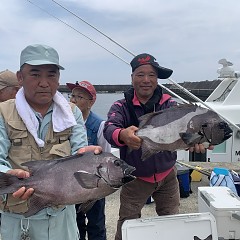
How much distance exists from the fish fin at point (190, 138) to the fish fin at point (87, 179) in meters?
0.88

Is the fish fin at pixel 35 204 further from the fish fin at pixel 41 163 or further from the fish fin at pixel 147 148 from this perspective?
the fish fin at pixel 147 148

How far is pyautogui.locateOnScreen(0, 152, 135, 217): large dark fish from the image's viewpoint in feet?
6.85

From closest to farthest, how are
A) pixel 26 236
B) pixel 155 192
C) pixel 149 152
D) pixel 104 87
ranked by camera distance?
pixel 26 236 → pixel 149 152 → pixel 155 192 → pixel 104 87

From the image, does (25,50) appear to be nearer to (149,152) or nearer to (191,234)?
(149,152)

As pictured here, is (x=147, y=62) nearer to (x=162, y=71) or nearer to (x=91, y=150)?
(x=162, y=71)

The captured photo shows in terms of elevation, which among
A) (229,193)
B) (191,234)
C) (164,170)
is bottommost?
(191,234)

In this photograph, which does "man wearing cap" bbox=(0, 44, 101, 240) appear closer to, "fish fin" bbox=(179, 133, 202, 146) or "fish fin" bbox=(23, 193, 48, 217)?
"fish fin" bbox=(23, 193, 48, 217)

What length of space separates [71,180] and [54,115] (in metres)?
0.52

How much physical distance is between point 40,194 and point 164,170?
1.58 metres

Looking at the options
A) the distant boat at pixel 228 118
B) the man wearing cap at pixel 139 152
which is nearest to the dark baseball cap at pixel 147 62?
the man wearing cap at pixel 139 152

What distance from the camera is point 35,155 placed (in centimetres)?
233

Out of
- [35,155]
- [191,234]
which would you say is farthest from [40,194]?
[191,234]

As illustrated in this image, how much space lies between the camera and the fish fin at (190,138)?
105 inches

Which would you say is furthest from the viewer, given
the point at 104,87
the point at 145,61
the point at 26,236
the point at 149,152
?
the point at 104,87
